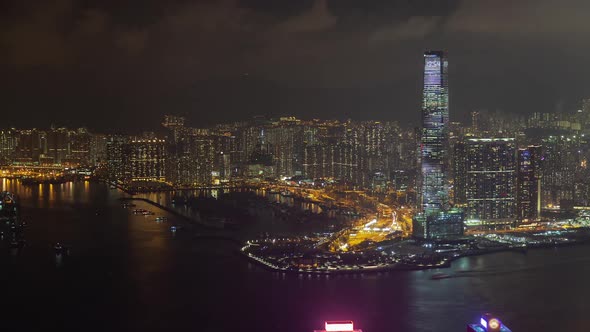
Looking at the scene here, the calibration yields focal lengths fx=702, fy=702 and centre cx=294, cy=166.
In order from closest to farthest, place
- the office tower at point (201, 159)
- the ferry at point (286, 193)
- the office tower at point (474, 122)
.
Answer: the office tower at point (474, 122), the ferry at point (286, 193), the office tower at point (201, 159)

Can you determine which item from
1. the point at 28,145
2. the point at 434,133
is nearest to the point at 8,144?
the point at 28,145

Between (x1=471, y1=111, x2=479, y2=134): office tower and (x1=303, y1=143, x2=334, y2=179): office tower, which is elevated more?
(x1=471, y1=111, x2=479, y2=134): office tower

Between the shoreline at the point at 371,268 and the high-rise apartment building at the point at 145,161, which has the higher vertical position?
the high-rise apartment building at the point at 145,161

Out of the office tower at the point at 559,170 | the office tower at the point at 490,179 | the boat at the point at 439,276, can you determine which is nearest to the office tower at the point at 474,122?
the office tower at the point at 559,170

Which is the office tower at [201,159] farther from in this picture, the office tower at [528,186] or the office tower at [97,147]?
the office tower at [528,186]

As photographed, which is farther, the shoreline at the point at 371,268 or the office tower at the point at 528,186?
the office tower at the point at 528,186

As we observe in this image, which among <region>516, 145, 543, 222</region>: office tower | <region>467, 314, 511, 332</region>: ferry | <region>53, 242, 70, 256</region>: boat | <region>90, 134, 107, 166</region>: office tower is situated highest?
<region>90, 134, 107, 166</region>: office tower

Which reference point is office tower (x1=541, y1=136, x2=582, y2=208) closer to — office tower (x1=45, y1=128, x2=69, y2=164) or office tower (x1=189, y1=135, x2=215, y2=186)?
office tower (x1=189, y1=135, x2=215, y2=186)

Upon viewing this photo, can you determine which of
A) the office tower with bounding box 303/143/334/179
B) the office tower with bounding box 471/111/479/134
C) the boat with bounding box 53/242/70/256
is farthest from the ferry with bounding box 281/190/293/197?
the boat with bounding box 53/242/70/256
